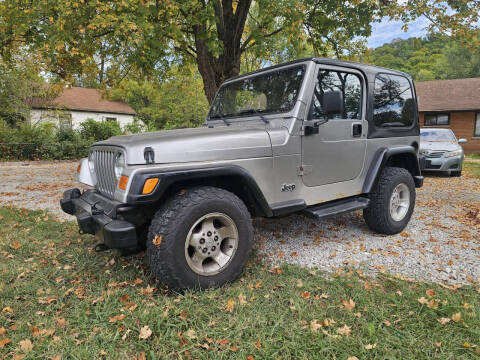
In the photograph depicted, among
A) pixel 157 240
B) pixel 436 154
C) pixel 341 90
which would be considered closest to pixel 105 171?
pixel 157 240

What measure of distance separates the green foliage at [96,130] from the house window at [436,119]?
72.9ft

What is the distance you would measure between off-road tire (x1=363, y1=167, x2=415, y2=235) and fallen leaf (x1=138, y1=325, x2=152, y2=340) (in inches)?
119

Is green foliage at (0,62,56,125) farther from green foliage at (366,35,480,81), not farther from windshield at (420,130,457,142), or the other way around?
green foliage at (366,35,480,81)

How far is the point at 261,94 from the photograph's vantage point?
11.4 ft

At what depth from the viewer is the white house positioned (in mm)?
20203

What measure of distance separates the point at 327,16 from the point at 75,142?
13542mm

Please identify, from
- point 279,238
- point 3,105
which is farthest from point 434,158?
point 3,105

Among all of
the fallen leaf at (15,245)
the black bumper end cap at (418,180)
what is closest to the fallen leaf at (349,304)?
the black bumper end cap at (418,180)

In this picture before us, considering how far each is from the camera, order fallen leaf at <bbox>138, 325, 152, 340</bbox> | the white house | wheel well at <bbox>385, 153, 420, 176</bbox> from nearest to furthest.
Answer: fallen leaf at <bbox>138, 325, 152, 340</bbox>, wheel well at <bbox>385, 153, 420, 176</bbox>, the white house

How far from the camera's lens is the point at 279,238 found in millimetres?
4203

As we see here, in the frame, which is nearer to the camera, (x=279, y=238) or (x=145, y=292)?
(x=145, y=292)

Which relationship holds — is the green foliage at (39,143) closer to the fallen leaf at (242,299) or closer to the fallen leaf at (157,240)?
the fallen leaf at (157,240)

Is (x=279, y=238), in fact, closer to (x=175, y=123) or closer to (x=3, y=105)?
(x=3, y=105)

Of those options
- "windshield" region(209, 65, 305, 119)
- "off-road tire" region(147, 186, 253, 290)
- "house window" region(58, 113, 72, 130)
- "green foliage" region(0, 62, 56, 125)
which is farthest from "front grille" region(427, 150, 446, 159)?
"house window" region(58, 113, 72, 130)
